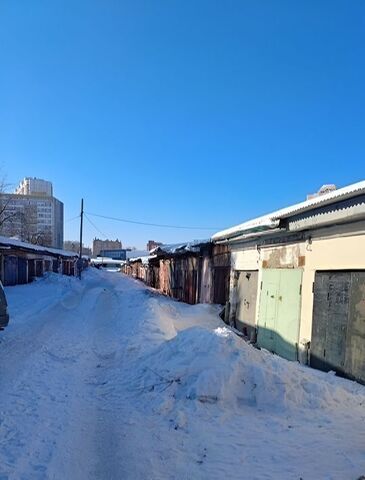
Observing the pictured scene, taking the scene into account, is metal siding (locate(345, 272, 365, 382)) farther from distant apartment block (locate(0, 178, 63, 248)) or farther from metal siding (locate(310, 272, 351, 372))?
distant apartment block (locate(0, 178, 63, 248))

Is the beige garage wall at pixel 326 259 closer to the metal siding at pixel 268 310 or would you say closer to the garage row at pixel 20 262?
the metal siding at pixel 268 310

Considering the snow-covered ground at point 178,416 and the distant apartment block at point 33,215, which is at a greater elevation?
the distant apartment block at point 33,215

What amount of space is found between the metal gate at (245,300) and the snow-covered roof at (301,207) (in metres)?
1.41

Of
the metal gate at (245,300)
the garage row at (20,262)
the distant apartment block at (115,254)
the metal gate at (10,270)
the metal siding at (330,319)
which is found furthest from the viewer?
the distant apartment block at (115,254)

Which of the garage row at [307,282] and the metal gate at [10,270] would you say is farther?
the metal gate at [10,270]

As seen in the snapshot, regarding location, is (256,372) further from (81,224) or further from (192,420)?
(81,224)

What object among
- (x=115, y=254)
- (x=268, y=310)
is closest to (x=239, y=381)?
(x=268, y=310)

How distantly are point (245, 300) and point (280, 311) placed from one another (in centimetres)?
278

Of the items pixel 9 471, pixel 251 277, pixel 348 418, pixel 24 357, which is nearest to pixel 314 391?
pixel 348 418

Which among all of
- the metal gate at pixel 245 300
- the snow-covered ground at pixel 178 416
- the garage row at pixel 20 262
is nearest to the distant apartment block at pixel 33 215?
the garage row at pixel 20 262

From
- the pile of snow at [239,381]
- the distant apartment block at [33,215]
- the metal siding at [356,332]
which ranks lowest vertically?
the pile of snow at [239,381]

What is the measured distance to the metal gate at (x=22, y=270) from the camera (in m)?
28.1

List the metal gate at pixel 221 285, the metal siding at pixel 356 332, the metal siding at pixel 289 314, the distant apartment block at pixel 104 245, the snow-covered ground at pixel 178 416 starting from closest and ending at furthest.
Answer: the snow-covered ground at pixel 178 416, the metal siding at pixel 356 332, the metal siding at pixel 289 314, the metal gate at pixel 221 285, the distant apartment block at pixel 104 245

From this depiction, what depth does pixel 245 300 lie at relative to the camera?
11820mm
